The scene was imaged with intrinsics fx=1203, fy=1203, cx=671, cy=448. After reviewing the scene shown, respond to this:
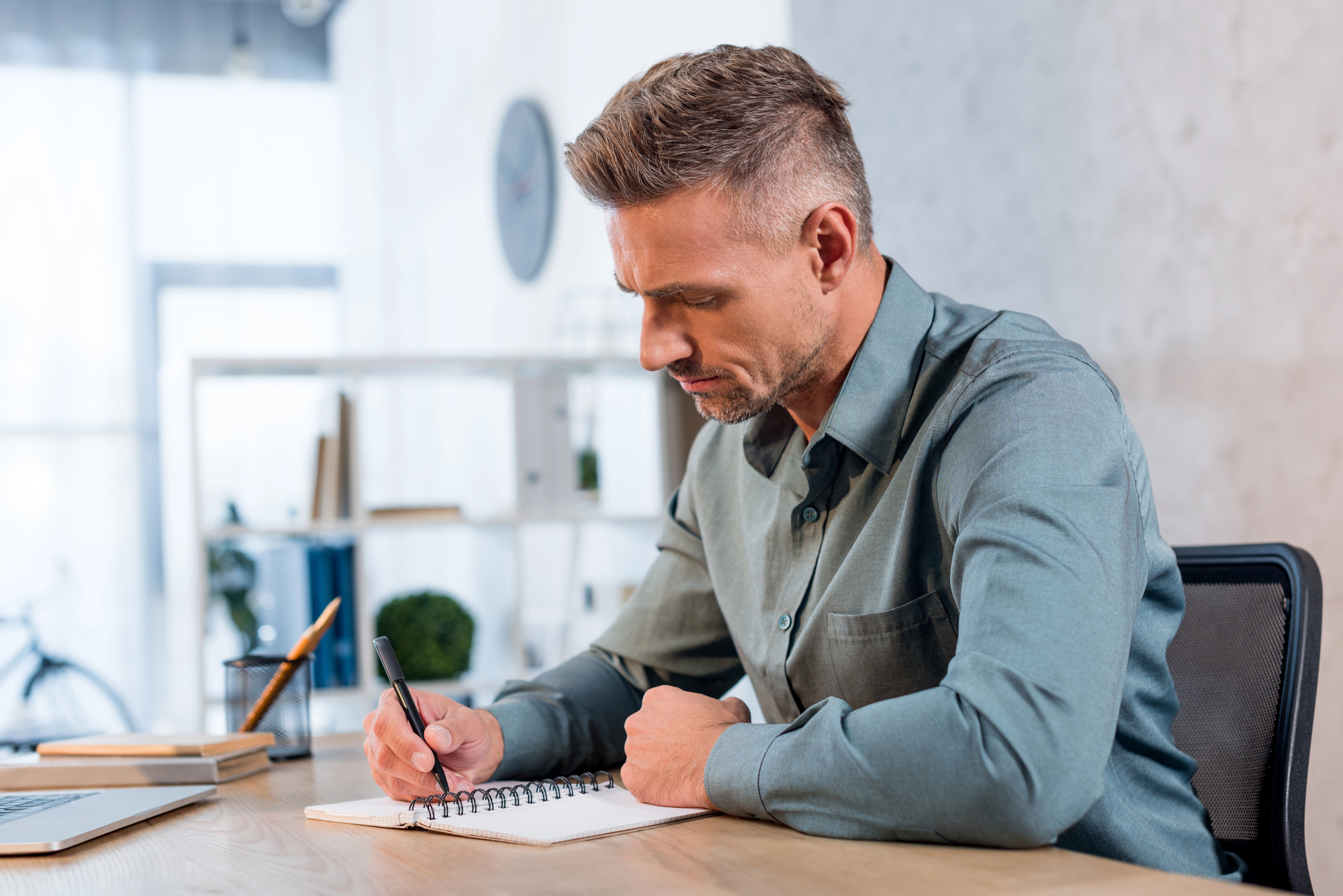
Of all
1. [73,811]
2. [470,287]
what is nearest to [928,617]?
[73,811]

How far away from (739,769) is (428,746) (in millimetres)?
311

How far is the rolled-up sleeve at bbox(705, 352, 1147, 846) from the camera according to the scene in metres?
0.74

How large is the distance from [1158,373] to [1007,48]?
2.16 feet

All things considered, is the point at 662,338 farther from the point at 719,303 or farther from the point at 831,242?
the point at 831,242

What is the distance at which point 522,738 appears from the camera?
1.14 metres

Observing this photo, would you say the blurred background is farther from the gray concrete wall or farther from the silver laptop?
the silver laptop

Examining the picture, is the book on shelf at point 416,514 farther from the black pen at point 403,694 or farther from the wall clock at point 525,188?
the black pen at point 403,694

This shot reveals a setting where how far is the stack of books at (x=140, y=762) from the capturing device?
1170mm

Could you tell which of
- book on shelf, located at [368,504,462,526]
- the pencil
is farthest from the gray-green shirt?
book on shelf, located at [368,504,462,526]

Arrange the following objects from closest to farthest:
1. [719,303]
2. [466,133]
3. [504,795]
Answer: [504,795]
[719,303]
[466,133]

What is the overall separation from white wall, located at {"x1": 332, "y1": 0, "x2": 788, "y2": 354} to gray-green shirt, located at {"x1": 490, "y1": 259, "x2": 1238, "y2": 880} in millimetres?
1802

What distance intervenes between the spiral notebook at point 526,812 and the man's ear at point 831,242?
493mm

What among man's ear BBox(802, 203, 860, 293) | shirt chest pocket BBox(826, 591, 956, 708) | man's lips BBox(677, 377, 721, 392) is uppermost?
man's ear BBox(802, 203, 860, 293)

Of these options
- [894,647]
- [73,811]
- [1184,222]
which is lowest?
[73,811]
